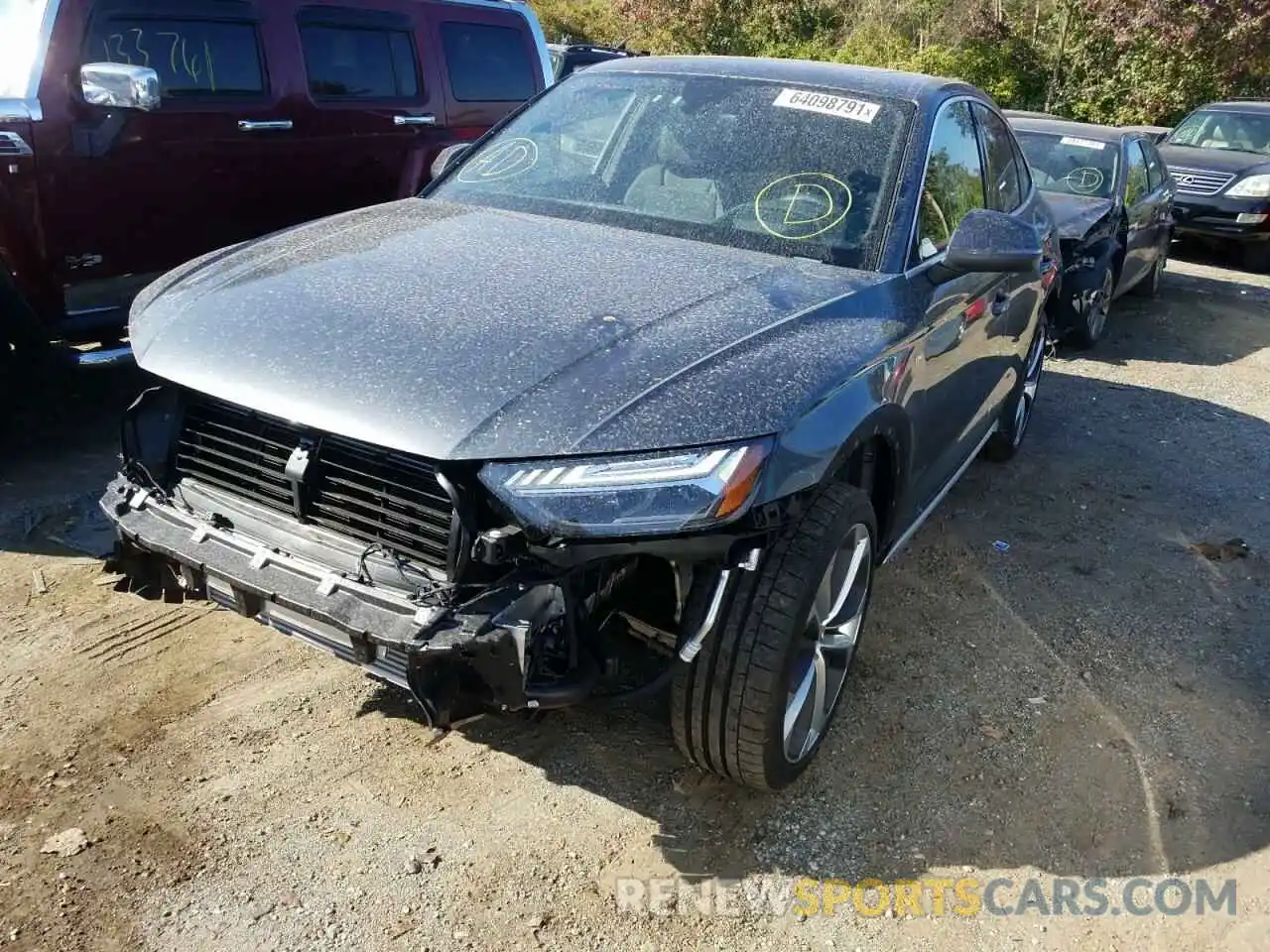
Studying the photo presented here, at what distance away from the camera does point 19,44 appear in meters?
4.46

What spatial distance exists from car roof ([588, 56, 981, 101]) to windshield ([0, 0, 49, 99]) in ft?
8.03

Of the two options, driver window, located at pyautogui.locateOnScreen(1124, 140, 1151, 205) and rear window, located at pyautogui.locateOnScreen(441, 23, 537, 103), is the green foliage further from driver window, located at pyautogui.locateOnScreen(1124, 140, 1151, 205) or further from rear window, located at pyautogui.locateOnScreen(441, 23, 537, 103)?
rear window, located at pyautogui.locateOnScreen(441, 23, 537, 103)

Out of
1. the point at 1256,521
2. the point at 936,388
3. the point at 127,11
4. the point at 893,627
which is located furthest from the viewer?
the point at 1256,521

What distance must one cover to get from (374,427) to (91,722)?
147cm

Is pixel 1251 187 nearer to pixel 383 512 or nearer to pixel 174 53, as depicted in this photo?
pixel 174 53

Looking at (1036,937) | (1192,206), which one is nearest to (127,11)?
(1036,937)

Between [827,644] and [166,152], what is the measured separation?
389 cm

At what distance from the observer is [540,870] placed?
265 cm

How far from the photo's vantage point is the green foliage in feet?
59.4

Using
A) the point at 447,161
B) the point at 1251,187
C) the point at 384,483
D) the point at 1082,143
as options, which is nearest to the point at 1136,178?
the point at 1082,143

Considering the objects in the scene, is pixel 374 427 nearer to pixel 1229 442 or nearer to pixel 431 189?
pixel 431 189

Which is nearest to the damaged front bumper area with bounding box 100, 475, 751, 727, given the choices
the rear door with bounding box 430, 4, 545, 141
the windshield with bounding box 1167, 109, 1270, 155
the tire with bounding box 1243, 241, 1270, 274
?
the rear door with bounding box 430, 4, 545, 141

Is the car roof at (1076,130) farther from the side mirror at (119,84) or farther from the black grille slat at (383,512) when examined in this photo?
the black grille slat at (383,512)

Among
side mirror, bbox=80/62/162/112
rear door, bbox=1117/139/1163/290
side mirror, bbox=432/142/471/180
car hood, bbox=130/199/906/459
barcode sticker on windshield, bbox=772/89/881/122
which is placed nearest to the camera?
car hood, bbox=130/199/906/459
